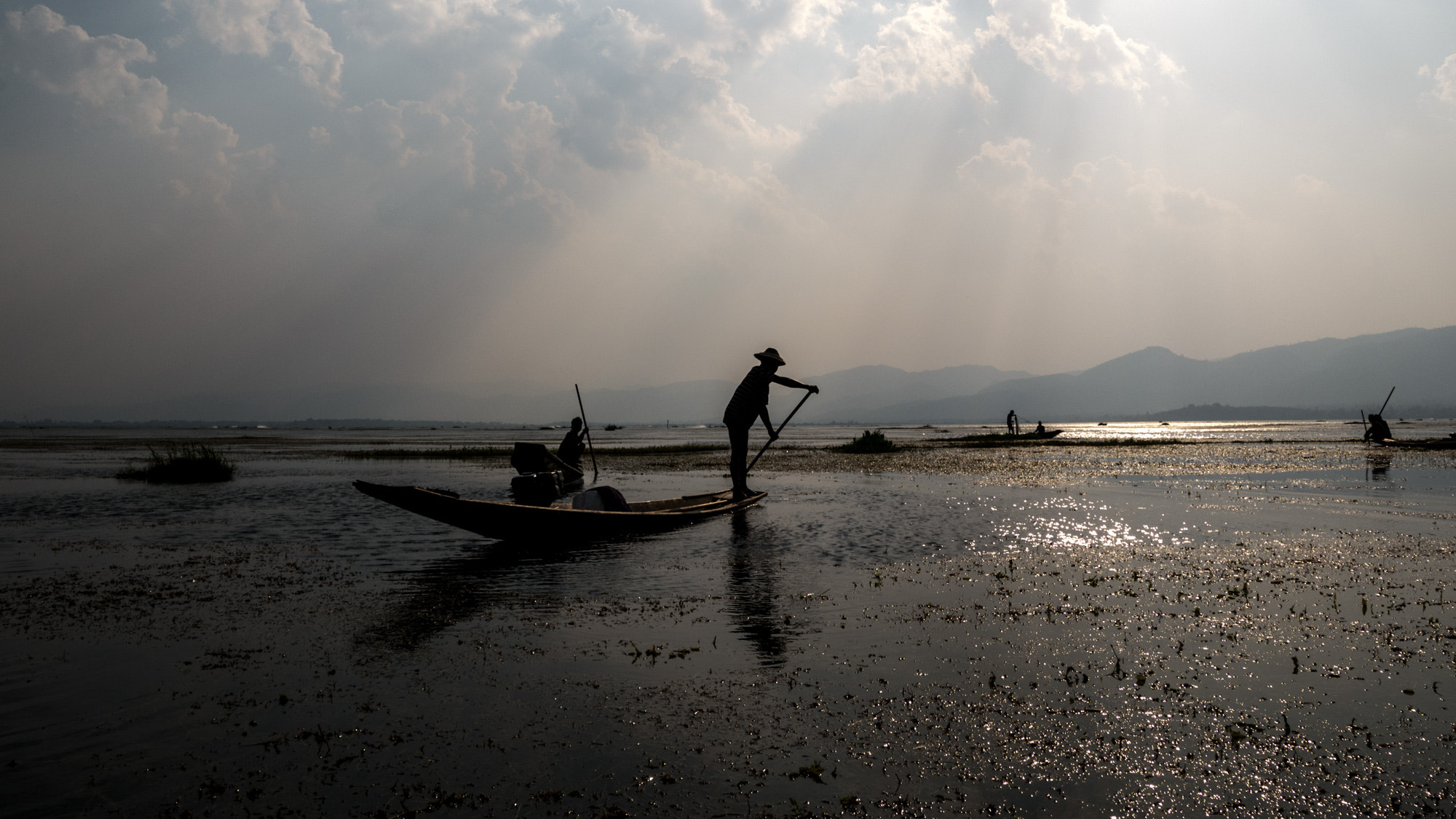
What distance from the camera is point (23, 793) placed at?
439 centimetres

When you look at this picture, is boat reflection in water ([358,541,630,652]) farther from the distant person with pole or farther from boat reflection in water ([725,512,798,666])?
the distant person with pole

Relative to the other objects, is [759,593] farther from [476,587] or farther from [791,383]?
[791,383]

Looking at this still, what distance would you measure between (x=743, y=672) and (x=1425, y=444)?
46.9 m

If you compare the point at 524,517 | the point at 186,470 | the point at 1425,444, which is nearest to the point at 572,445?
the point at 524,517

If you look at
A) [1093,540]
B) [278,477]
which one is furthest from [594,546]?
[278,477]

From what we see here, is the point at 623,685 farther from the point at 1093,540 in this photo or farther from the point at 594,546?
the point at 1093,540

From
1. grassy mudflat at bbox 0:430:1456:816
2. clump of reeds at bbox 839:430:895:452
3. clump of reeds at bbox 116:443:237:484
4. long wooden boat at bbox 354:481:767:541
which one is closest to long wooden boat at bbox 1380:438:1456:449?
clump of reeds at bbox 839:430:895:452

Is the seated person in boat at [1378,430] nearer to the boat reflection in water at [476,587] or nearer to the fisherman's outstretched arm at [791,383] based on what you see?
the fisherman's outstretched arm at [791,383]

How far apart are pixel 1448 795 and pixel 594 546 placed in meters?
10.6

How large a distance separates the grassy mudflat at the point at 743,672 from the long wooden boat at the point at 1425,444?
31.8m

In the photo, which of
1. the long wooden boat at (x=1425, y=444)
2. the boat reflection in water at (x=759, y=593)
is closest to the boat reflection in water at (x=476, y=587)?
the boat reflection in water at (x=759, y=593)

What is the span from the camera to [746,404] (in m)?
18.6

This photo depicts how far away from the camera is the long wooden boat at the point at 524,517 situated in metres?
11.1

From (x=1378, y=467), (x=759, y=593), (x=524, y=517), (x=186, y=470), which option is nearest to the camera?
(x=759, y=593)
